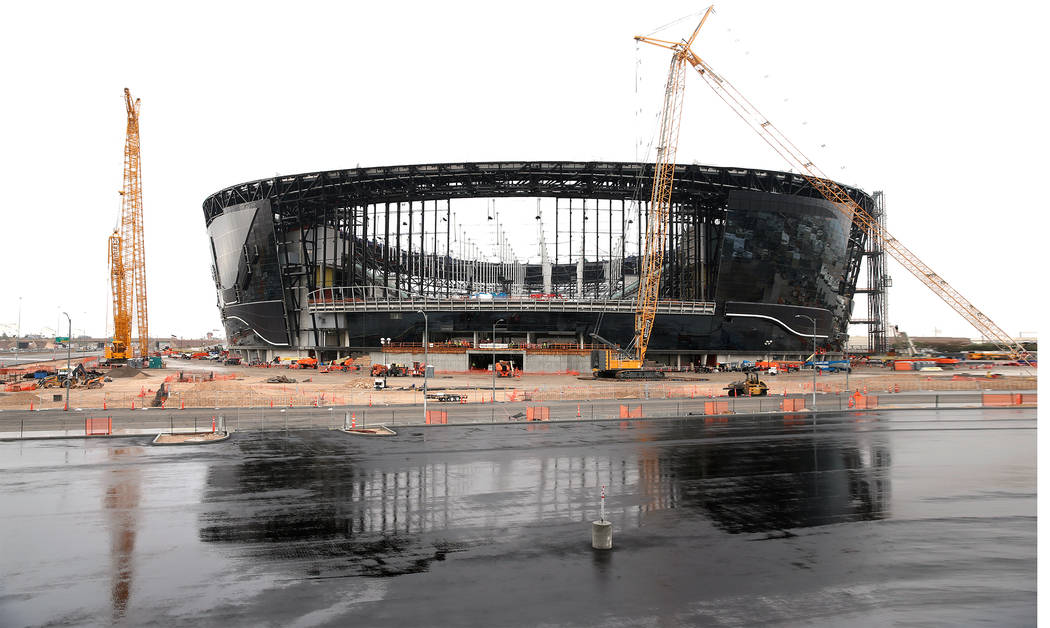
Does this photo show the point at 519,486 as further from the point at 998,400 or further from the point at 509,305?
the point at 509,305

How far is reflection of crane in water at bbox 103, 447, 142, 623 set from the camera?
13.9 m

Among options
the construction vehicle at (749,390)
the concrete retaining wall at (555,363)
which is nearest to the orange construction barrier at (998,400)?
the construction vehicle at (749,390)

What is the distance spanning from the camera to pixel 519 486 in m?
23.5

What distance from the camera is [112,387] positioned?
65.0 meters

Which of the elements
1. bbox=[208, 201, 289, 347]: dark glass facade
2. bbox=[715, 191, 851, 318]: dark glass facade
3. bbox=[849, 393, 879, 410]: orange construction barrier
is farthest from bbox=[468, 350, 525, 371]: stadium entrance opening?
bbox=[849, 393, 879, 410]: orange construction barrier

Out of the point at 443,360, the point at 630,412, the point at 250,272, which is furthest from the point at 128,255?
the point at 630,412

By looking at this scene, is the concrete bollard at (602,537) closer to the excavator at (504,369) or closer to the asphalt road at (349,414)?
the asphalt road at (349,414)

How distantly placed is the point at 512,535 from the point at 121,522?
1169 centimetres

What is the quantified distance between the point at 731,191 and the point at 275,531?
8853 centimetres

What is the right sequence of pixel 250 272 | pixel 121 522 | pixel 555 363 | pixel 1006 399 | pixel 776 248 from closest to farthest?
pixel 121 522 → pixel 1006 399 → pixel 555 363 → pixel 776 248 → pixel 250 272

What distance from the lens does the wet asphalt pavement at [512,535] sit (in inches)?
518

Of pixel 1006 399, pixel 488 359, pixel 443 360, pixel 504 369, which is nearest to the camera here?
pixel 1006 399

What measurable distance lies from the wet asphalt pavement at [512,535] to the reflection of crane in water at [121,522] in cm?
8

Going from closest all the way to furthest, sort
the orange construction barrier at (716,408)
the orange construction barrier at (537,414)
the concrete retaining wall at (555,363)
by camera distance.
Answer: the orange construction barrier at (537,414) → the orange construction barrier at (716,408) → the concrete retaining wall at (555,363)
